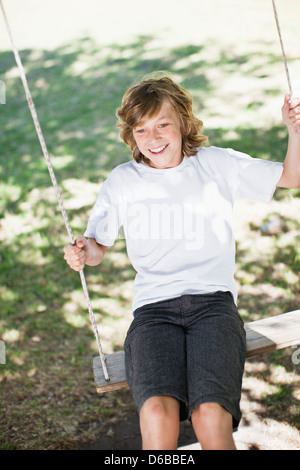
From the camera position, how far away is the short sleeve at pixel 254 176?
2.24 metres

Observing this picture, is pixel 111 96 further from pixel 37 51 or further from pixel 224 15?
pixel 224 15

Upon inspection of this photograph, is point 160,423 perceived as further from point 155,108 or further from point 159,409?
point 155,108

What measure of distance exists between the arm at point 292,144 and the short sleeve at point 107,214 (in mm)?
754

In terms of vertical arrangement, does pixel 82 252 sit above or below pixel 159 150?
below

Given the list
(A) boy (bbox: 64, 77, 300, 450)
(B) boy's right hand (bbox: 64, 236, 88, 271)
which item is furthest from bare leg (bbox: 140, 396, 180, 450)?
(B) boy's right hand (bbox: 64, 236, 88, 271)

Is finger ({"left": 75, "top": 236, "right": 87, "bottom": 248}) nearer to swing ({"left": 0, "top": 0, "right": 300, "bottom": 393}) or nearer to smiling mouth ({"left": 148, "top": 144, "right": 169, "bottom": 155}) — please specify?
swing ({"left": 0, "top": 0, "right": 300, "bottom": 393})

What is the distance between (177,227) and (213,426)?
89cm

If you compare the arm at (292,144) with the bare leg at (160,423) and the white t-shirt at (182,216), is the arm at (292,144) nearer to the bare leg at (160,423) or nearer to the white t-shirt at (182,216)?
the white t-shirt at (182,216)

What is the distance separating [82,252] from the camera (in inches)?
86.2

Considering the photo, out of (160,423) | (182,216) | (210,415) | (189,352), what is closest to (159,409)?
(160,423)

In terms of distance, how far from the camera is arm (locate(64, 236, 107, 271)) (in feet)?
7.06

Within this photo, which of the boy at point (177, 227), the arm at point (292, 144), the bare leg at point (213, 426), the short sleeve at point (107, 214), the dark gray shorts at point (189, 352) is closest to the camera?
the bare leg at point (213, 426)

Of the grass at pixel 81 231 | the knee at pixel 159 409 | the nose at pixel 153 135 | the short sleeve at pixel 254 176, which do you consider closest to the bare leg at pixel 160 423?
the knee at pixel 159 409

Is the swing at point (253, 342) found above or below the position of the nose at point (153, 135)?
below
